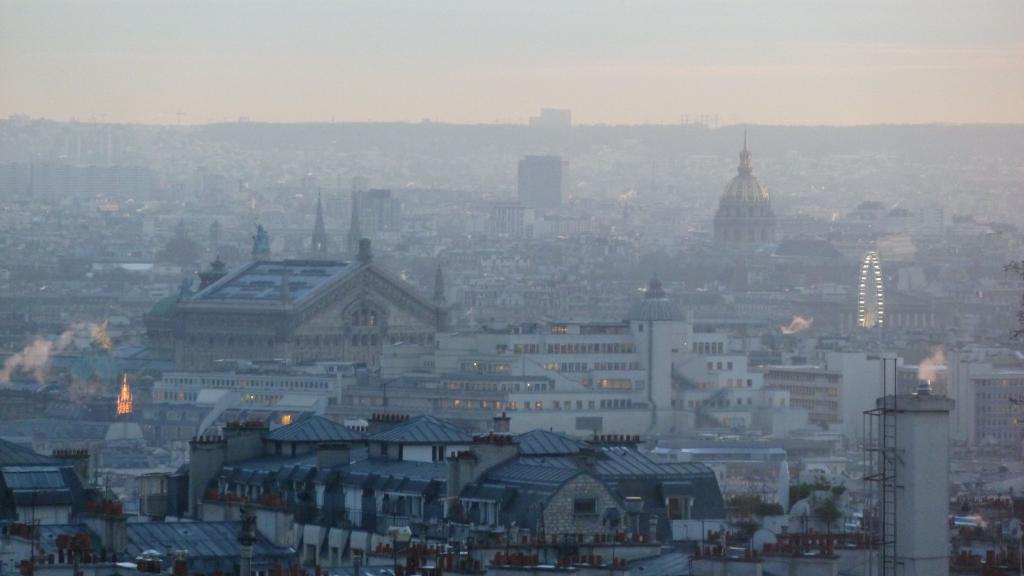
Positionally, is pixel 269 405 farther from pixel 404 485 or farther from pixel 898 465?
pixel 898 465

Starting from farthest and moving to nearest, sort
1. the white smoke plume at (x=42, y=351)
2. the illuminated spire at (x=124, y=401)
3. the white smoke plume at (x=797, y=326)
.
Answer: the white smoke plume at (x=797, y=326) → the white smoke plume at (x=42, y=351) → the illuminated spire at (x=124, y=401)

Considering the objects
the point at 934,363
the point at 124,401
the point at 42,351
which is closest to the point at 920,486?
the point at 124,401

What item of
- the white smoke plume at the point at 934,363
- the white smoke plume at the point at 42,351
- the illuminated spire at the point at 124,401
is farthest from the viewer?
the white smoke plume at the point at 42,351

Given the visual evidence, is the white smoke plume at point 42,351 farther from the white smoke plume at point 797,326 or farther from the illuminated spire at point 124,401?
the white smoke plume at point 797,326

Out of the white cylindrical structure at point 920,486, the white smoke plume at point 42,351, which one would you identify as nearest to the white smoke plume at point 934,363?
the white smoke plume at point 42,351

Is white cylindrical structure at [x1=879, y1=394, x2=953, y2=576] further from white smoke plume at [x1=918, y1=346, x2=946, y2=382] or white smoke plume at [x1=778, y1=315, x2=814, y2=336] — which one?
white smoke plume at [x1=778, y1=315, x2=814, y2=336]

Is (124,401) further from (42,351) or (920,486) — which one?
(920,486)

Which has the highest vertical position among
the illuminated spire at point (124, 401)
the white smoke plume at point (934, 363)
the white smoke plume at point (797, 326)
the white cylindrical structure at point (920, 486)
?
the white smoke plume at point (797, 326)

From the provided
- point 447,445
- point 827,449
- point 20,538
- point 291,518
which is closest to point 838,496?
point 447,445
